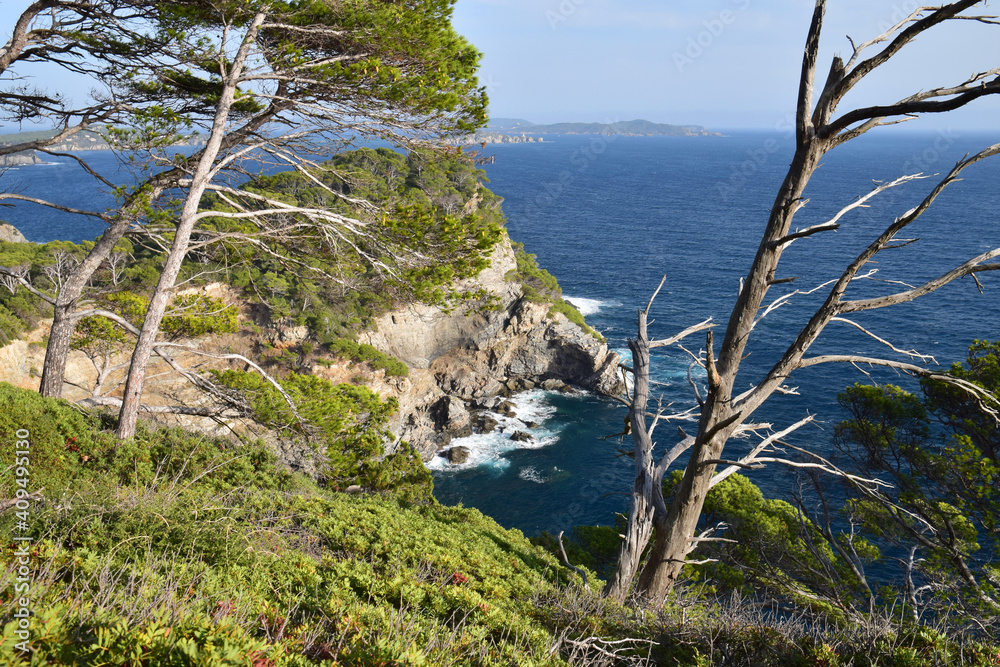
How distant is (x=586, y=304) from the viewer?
159ft

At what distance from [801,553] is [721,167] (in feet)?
478

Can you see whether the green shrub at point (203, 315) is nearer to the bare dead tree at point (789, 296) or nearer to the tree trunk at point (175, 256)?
the tree trunk at point (175, 256)

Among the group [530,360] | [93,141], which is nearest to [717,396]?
[93,141]

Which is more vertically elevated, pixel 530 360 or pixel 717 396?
pixel 717 396

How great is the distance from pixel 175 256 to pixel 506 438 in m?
26.5

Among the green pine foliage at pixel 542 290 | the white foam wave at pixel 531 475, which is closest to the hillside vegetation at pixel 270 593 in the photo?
the white foam wave at pixel 531 475

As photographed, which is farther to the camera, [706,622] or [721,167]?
[721,167]

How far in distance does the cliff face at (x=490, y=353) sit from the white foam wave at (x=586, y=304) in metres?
8.43

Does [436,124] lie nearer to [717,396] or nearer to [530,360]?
[717,396]

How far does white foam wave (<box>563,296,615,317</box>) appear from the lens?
46.7 metres

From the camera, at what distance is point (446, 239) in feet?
27.2

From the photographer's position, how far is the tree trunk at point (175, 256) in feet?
24.0

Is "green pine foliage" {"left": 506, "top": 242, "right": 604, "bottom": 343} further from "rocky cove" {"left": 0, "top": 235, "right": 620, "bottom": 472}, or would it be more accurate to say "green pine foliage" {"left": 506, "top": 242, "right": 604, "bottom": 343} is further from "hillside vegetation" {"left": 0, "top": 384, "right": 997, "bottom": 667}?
"hillside vegetation" {"left": 0, "top": 384, "right": 997, "bottom": 667}

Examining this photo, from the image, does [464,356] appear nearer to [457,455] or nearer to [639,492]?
[457,455]
